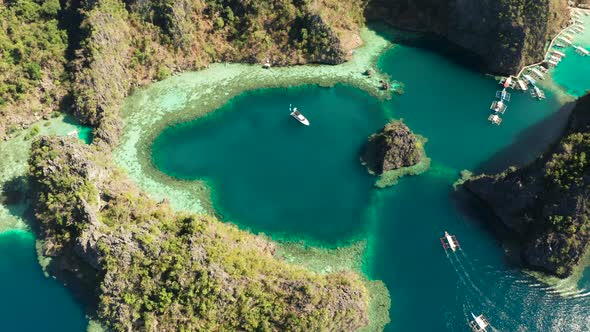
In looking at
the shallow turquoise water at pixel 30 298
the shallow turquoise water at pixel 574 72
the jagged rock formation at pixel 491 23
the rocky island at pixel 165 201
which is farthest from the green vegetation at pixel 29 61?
the shallow turquoise water at pixel 574 72

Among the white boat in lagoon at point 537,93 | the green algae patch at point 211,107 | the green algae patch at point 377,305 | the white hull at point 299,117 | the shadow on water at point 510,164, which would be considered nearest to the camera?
the green algae patch at point 377,305

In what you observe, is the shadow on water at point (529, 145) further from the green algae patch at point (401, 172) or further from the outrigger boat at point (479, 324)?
the outrigger boat at point (479, 324)

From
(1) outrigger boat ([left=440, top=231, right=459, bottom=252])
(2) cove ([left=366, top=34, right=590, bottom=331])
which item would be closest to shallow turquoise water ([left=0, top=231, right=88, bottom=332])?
(2) cove ([left=366, top=34, right=590, bottom=331])

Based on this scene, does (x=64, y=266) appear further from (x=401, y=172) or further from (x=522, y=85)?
(x=522, y=85)

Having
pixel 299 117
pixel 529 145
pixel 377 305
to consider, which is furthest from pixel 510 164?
pixel 299 117

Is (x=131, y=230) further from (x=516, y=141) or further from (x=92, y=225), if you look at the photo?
(x=516, y=141)

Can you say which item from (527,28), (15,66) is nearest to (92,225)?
(15,66)
